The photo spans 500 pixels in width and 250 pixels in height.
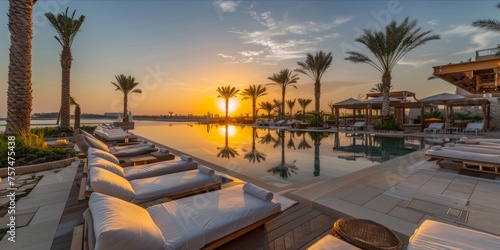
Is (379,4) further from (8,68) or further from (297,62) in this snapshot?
(8,68)

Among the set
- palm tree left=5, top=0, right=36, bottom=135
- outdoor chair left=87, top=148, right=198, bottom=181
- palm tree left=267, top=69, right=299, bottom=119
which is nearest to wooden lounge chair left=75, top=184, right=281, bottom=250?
outdoor chair left=87, top=148, right=198, bottom=181

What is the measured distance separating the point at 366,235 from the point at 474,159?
498cm

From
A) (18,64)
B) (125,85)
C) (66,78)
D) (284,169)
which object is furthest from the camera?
(125,85)

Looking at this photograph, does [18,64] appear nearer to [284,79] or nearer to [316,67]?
[316,67]

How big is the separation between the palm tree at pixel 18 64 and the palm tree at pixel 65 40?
627 centimetres

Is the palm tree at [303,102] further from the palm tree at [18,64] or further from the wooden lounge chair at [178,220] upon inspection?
the wooden lounge chair at [178,220]

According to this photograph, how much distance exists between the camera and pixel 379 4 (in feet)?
31.1

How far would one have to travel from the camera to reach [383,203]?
3207mm

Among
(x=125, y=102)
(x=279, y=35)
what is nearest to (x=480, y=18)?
(x=279, y=35)

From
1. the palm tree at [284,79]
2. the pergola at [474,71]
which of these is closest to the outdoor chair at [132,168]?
the pergola at [474,71]

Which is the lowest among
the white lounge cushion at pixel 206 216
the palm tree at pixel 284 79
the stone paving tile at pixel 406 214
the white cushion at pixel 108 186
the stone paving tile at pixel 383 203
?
the stone paving tile at pixel 406 214

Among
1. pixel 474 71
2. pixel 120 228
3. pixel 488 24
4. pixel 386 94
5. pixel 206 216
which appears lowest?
pixel 206 216

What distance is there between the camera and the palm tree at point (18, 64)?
6344mm

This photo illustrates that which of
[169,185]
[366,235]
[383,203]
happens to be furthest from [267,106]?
[366,235]
